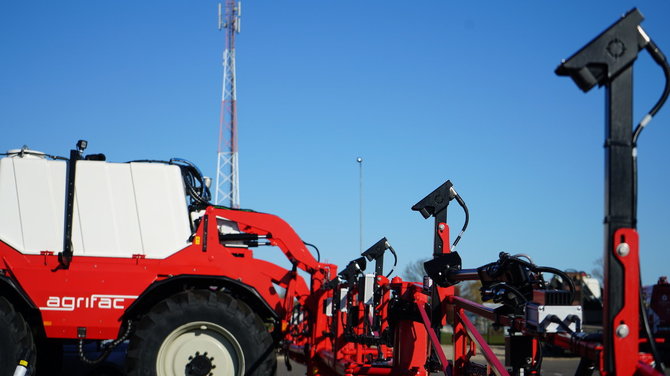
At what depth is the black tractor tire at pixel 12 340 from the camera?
23.4 ft

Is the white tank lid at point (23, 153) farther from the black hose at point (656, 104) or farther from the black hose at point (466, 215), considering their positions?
the black hose at point (656, 104)

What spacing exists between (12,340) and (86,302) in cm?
75

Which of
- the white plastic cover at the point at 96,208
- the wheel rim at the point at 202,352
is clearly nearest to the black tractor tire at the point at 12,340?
the white plastic cover at the point at 96,208

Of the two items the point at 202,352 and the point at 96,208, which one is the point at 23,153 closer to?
the point at 96,208

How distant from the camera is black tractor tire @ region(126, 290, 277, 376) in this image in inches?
295

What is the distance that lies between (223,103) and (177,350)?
22.7 meters

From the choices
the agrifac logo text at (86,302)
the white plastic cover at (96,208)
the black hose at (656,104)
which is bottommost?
the agrifac logo text at (86,302)

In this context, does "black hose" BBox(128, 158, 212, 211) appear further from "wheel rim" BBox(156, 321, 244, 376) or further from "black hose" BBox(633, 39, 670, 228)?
"black hose" BBox(633, 39, 670, 228)

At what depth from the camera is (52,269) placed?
7645mm

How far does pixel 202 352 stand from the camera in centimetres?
760

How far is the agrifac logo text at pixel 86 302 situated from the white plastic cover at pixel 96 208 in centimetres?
44

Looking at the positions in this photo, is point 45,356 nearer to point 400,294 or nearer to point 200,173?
point 200,173

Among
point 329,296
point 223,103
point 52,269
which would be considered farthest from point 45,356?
point 223,103

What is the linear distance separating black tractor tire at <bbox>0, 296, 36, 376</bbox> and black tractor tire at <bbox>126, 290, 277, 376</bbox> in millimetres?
947
